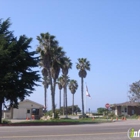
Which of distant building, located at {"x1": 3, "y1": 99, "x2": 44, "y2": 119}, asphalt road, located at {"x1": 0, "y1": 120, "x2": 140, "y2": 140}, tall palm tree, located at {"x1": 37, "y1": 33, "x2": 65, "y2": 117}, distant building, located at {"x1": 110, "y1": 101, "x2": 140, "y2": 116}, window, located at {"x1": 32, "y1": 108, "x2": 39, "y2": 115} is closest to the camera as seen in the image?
asphalt road, located at {"x1": 0, "y1": 120, "x2": 140, "y2": 140}

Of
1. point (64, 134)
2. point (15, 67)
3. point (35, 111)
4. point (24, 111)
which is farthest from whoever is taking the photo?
point (35, 111)

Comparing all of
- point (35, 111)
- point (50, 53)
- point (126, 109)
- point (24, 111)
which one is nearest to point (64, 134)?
point (50, 53)

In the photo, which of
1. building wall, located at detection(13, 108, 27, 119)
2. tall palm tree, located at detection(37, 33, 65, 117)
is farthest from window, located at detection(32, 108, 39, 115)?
tall palm tree, located at detection(37, 33, 65, 117)

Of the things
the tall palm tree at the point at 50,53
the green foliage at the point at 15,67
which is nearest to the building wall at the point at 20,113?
the tall palm tree at the point at 50,53

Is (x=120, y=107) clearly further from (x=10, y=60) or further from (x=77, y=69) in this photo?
(x=10, y=60)

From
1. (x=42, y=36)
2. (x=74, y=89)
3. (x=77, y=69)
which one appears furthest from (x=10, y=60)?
(x=74, y=89)

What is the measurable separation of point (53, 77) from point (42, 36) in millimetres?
8363

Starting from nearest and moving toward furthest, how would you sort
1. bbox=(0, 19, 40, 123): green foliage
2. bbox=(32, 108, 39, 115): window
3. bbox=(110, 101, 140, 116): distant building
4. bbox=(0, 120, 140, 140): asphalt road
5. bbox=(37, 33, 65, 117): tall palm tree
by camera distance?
bbox=(0, 120, 140, 140): asphalt road → bbox=(0, 19, 40, 123): green foliage → bbox=(37, 33, 65, 117): tall palm tree → bbox=(32, 108, 39, 115): window → bbox=(110, 101, 140, 116): distant building

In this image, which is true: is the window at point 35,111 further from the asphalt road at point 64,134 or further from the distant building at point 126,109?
the asphalt road at point 64,134

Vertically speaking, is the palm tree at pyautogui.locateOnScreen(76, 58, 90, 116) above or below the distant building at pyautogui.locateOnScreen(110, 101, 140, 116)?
above

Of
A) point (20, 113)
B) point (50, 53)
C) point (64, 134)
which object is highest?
point (50, 53)

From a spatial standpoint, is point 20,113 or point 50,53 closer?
point 50,53

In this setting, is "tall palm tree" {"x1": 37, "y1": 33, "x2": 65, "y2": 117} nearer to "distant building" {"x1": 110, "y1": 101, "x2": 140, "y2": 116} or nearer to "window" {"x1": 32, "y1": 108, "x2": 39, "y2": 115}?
"window" {"x1": 32, "y1": 108, "x2": 39, "y2": 115}

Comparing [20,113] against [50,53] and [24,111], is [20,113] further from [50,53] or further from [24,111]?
[50,53]
